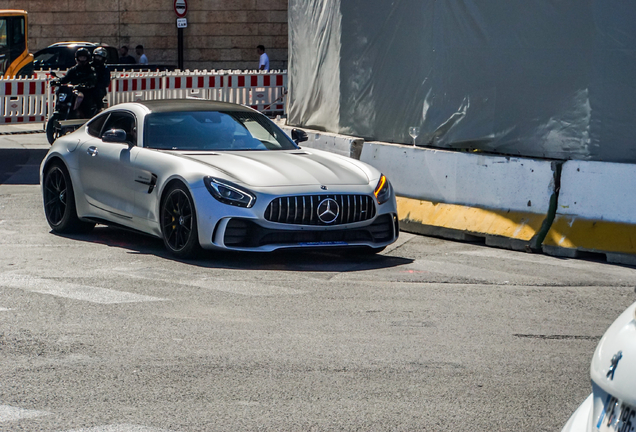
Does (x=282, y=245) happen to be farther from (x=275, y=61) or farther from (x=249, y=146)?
(x=275, y=61)

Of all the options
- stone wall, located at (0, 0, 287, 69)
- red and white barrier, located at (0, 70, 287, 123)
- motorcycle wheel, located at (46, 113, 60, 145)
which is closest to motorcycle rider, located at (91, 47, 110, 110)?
motorcycle wheel, located at (46, 113, 60, 145)

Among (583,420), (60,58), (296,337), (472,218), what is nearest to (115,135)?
(472,218)

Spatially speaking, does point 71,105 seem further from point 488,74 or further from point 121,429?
point 121,429

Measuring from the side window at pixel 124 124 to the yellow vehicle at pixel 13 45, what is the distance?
677 inches

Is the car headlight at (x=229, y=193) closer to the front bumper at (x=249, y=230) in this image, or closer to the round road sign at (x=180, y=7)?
the front bumper at (x=249, y=230)

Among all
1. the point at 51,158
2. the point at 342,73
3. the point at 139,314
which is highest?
the point at 342,73

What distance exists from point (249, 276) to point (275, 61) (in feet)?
88.2

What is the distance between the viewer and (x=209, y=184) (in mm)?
8453

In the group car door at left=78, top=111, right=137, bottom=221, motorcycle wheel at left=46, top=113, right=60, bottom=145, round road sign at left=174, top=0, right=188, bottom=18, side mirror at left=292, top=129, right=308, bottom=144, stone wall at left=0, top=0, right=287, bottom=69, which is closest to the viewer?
car door at left=78, top=111, right=137, bottom=221

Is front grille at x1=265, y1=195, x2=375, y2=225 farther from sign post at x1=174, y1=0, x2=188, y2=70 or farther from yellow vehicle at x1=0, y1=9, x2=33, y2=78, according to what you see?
sign post at x1=174, y1=0, x2=188, y2=70

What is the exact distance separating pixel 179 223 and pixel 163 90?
1558cm

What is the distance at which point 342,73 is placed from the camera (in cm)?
1307

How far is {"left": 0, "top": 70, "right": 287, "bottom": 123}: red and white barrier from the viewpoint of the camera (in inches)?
880

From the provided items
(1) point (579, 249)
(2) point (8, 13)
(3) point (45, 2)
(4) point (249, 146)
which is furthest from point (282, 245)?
(3) point (45, 2)
